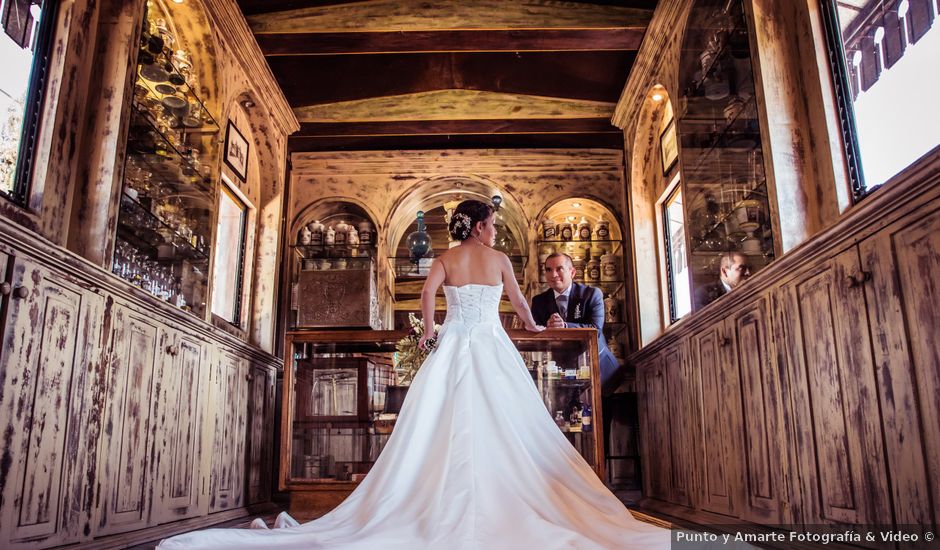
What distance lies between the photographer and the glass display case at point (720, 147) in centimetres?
454

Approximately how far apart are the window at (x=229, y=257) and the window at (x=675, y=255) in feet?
13.8

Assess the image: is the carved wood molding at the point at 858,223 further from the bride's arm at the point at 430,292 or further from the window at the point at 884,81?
the bride's arm at the point at 430,292

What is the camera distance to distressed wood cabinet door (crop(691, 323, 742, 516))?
4.26 m

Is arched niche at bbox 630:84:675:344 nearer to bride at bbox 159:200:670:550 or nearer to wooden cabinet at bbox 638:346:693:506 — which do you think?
wooden cabinet at bbox 638:346:693:506

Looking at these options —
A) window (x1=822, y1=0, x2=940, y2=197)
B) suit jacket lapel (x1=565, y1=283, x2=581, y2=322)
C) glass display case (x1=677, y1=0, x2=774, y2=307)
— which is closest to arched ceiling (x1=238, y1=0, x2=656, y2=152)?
glass display case (x1=677, y1=0, x2=774, y2=307)

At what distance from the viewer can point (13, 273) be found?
2994 mm

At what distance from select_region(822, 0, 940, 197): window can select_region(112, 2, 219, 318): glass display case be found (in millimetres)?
4092

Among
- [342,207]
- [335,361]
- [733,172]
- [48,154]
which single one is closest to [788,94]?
[733,172]

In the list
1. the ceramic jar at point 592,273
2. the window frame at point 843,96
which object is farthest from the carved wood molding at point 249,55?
the window frame at point 843,96

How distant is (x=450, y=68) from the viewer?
23.6ft

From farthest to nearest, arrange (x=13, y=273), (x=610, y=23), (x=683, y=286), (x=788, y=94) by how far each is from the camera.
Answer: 1. (x=683, y=286)
2. (x=610, y=23)
3. (x=788, y=94)
4. (x=13, y=273)

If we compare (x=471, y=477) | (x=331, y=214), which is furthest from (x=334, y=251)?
(x=471, y=477)

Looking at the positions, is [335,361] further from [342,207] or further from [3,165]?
[342,207]

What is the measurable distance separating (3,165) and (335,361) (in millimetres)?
2625
